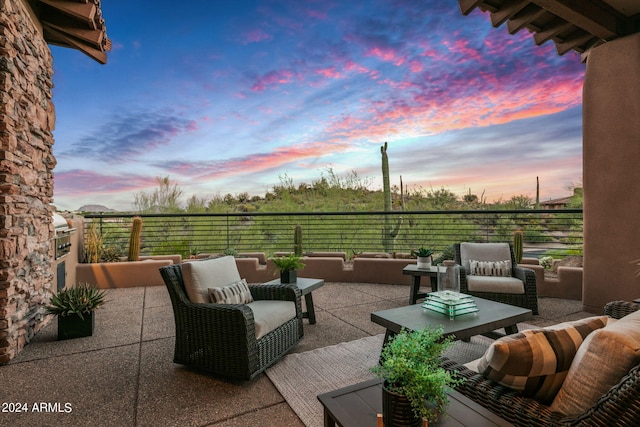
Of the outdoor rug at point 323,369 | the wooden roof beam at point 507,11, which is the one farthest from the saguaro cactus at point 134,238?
the wooden roof beam at point 507,11

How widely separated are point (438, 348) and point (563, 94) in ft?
22.1

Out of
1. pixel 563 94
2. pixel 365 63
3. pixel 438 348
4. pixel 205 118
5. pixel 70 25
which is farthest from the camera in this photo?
pixel 205 118

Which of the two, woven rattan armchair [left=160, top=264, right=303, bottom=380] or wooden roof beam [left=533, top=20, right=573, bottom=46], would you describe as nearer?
woven rattan armchair [left=160, top=264, right=303, bottom=380]

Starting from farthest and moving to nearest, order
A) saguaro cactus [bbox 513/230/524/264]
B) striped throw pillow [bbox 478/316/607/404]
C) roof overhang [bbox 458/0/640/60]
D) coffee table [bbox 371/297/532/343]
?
saguaro cactus [bbox 513/230/524/264] < roof overhang [bbox 458/0/640/60] < coffee table [bbox 371/297/532/343] < striped throw pillow [bbox 478/316/607/404]

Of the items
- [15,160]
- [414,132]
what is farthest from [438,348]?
[414,132]

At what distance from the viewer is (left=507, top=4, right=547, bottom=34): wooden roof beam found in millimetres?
3760

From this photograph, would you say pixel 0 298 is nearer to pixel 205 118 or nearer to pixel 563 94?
pixel 205 118

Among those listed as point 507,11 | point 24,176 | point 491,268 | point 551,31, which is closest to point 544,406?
point 491,268

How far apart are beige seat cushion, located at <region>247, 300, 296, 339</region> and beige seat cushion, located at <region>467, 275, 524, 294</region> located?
212 cm

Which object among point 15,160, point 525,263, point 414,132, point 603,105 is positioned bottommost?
point 525,263

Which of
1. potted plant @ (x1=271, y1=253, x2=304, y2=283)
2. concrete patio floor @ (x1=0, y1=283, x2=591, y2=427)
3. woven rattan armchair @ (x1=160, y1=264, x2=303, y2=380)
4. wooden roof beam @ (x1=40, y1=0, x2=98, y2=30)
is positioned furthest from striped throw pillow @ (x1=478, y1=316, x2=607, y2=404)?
wooden roof beam @ (x1=40, y1=0, x2=98, y2=30)

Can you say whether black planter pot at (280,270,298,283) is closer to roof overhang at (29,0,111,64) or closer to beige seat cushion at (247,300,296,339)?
beige seat cushion at (247,300,296,339)

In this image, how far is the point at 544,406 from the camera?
1.16m

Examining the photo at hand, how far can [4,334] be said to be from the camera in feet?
9.20
